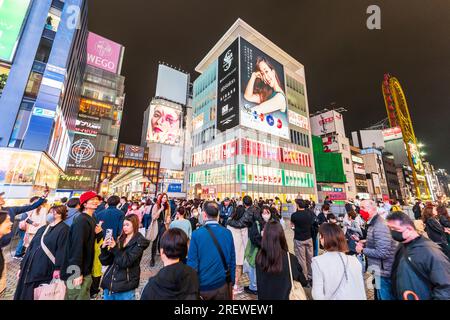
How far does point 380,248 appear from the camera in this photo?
2883 millimetres

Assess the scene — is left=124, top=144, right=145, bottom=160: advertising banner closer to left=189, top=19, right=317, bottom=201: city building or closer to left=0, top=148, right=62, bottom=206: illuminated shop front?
left=189, top=19, right=317, bottom=201: city building

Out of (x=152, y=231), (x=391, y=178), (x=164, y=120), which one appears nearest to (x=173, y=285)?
(x=152, y=231)

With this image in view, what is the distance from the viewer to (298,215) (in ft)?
16.2

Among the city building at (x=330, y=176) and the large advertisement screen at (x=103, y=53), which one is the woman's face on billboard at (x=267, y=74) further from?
the large advertisement screen at (x=103, y=53)

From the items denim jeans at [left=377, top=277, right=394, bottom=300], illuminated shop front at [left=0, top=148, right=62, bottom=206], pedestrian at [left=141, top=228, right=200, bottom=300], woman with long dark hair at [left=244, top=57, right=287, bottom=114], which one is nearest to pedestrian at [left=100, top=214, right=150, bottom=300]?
pedestrian at [left=141, top=228, right=200, bottom=300]

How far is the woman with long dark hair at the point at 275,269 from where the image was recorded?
7.42 feet

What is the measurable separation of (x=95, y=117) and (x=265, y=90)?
47824 mm

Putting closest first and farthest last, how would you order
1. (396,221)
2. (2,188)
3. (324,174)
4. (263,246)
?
(396,221)
(263,246)
(2,188)
(324,174)

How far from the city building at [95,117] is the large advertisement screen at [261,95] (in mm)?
42099

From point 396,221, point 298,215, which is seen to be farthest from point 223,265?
point 298,215

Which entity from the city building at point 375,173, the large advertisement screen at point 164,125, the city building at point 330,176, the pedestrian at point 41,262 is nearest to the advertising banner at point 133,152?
the large advertisement screen at point 164,125

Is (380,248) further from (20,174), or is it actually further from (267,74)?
(267,74)
